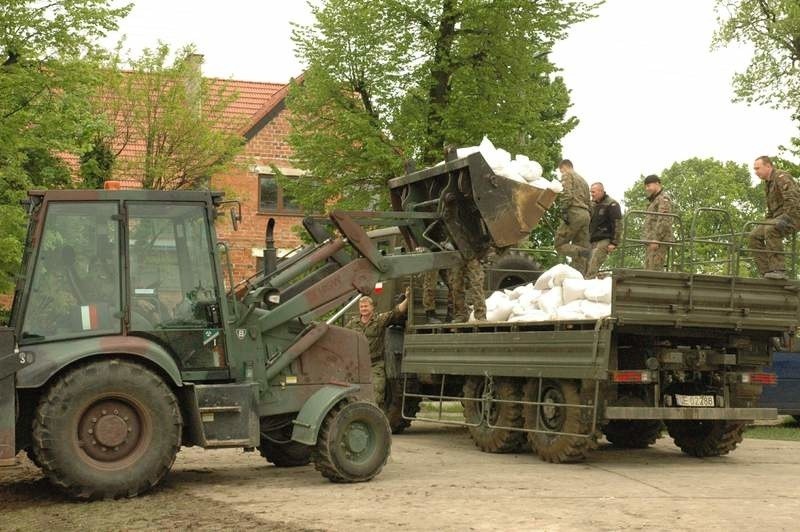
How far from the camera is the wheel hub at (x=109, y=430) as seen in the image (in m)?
10.1

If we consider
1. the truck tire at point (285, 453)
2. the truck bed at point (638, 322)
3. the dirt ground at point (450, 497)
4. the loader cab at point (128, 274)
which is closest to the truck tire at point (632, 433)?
the dirt ground at point (450, 497)

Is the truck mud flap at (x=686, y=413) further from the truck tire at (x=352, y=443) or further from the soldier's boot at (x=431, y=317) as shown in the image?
the soldier's boot at (x=431, y=317)

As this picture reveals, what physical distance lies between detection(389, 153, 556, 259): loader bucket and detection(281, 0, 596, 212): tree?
10.7 meters

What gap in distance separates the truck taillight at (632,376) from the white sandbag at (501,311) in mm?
2561

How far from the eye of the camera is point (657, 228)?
48.4 feet

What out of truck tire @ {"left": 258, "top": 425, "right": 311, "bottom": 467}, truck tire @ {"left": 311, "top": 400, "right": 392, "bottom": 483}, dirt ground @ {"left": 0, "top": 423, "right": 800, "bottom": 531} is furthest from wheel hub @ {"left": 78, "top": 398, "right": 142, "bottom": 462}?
truck tire @ {"left": 258, "top": 425, "right": 311, "bottom": 467}

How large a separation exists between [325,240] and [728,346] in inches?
174

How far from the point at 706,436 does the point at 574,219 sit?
3823 mm

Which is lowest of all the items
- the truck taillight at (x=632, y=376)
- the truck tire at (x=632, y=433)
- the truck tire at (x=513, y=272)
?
the truck tire at (x=632, y=433)

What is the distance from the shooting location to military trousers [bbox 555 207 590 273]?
16.5 meters

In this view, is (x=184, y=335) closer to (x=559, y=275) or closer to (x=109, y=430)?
(x=109, y=430)

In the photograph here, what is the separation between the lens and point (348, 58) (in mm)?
24328

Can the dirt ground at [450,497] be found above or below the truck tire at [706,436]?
below

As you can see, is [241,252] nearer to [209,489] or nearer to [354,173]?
[354,173]
